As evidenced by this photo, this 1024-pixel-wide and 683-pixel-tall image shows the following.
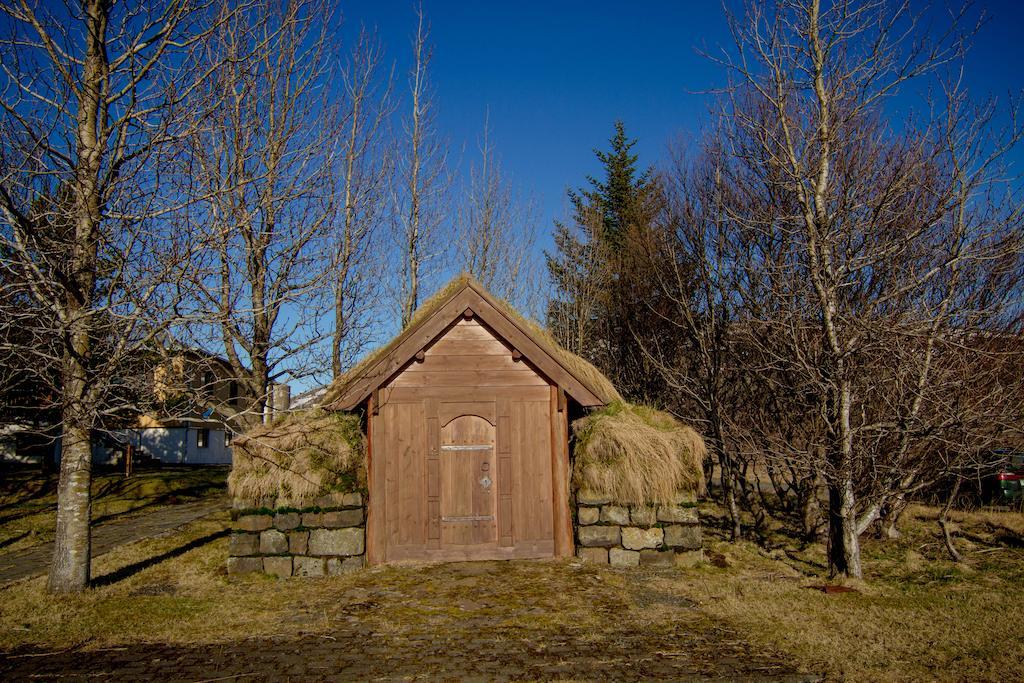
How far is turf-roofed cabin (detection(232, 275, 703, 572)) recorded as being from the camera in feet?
35.9

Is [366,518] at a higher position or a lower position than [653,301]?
lower

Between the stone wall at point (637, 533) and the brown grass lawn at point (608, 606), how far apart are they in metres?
0.32

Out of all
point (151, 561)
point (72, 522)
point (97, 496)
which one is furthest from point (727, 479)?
point (97, 496)

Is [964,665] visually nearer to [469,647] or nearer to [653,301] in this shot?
[469,647]

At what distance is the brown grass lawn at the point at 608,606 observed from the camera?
22.2 ft

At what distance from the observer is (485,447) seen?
11.4 m

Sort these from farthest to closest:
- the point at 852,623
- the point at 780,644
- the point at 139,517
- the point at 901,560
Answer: the point at 139,517 → the point at 901,560 → the point at 852,623 → the point at 780,644

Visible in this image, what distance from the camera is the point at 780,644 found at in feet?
22.8

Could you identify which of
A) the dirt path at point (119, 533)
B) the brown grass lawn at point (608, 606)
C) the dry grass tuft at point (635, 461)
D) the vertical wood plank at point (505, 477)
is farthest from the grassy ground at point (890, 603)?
the dirt path at point (119, 533)

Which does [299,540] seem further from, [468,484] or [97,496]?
[97,496]

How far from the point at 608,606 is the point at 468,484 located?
136 inches

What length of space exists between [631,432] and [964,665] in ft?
18.4

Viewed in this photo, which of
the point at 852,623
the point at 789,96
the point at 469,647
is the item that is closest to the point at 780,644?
the point at 852,623

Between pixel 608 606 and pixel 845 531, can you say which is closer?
pixel 608 606
